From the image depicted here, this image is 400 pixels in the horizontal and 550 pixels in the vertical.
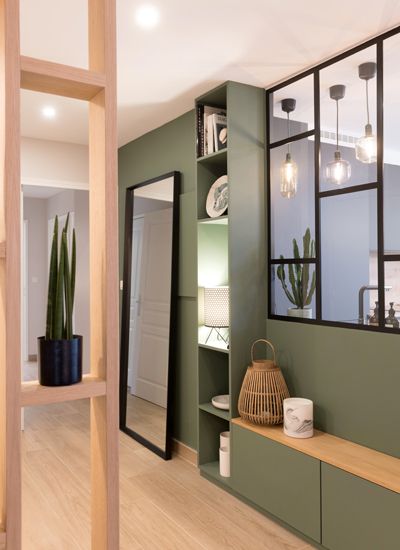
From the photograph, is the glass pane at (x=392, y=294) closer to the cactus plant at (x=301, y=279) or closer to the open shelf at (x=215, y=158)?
the cactus plant at (x=301, y=279)

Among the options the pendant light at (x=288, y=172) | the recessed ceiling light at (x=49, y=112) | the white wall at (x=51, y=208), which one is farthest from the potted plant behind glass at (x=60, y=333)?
the white wall at (x=51, y=208)

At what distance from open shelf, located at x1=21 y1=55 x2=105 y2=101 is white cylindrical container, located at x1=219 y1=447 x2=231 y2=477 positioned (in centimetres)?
246

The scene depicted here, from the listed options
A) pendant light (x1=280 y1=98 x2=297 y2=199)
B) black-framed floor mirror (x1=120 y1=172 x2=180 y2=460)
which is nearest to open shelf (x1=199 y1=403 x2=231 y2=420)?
black-framed floor mirror (x1=120 y1=172 x2=180 y2=460)

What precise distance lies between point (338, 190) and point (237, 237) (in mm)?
658

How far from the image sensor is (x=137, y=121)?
12.5 feet

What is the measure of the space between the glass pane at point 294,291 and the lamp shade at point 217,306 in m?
0.29

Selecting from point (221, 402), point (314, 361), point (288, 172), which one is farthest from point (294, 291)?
point (221, 402)

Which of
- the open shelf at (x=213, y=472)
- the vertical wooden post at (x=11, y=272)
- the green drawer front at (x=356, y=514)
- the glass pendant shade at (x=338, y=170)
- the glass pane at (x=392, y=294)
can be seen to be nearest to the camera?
the vertical wooden post at (x=11, y=272)

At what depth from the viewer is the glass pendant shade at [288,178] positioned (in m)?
2.95

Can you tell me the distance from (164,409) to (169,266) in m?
1.06

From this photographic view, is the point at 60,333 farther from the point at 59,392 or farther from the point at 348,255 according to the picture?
the point at 348,255

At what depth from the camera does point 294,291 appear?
116 inches

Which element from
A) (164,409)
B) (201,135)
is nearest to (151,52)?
(201,135)

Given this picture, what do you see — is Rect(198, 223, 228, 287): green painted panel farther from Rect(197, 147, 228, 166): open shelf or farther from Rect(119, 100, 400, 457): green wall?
Rect(197, 147, 228, 166): open shelf
